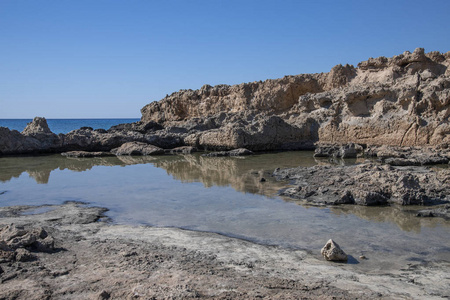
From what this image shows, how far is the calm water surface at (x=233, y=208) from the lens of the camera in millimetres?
4762

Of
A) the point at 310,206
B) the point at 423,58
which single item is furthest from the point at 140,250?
the point at 423,58

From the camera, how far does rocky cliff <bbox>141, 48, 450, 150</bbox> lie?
14008mm

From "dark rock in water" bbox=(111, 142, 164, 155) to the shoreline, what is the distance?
1159 centimetres

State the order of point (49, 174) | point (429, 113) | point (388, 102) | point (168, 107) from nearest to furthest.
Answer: point (49, 174), point (429, 113), point (388, 102), point (168, 107)

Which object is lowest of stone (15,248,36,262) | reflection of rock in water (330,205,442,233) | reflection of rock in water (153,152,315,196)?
reflection of rock in water (330,205,442,233)

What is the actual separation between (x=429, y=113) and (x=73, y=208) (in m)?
12.6

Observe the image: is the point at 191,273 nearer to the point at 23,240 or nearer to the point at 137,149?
the point at 23,240

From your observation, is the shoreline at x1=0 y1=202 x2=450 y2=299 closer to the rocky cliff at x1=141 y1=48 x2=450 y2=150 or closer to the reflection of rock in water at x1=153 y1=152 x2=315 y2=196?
the reflection of rock in water at x1=153 y1=152 x2=315 y2=196

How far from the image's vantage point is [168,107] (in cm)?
2841

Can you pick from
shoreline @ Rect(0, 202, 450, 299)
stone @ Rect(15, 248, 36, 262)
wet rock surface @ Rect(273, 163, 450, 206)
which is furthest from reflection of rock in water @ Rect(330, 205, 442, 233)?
stone @ Rect(15, 248, 36, 262)

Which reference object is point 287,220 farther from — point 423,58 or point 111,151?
point 423,58

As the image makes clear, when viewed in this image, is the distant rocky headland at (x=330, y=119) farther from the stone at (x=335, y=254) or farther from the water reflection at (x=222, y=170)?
the stone at (x=335, y=254)

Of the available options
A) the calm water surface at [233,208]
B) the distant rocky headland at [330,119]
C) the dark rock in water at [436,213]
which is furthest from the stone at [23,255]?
the distant rocky headland at [330,119]

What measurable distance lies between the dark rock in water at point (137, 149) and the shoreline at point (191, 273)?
456 inches
